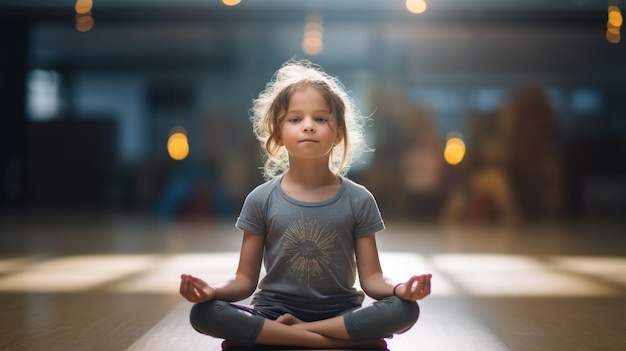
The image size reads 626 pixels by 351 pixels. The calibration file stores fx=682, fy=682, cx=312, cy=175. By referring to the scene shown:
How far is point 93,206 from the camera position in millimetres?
8484

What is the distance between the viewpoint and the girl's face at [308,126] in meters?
1.74

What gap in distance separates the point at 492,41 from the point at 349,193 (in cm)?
702

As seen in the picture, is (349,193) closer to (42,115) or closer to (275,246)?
(275,246)

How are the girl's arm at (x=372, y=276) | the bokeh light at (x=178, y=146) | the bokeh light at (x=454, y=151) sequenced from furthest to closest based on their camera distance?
the bokeh light at (x=178, y=146)
the bokeh light at (x=454, y=151)
the girl's arm at (x=372, y=276)

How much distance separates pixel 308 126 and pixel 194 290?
0.50 m

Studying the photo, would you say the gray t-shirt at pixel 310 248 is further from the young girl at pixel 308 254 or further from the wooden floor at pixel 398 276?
the wooden floor at pixel 398 276

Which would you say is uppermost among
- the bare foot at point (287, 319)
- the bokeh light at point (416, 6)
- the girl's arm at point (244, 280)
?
the bokeh light at point (416, 6)

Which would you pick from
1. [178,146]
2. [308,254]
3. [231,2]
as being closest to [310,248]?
[308,254]

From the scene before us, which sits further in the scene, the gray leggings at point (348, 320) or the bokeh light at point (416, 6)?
the bokeh light at point (416, 6)

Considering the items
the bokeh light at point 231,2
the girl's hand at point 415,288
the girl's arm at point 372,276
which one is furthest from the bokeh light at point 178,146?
the girl's hand at point 415,288

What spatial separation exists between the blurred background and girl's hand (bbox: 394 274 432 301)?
20.5 ft

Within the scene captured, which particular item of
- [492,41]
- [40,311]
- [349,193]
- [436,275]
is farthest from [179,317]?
[492,41]

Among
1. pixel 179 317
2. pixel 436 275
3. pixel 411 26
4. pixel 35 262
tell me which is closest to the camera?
pixel 179 317

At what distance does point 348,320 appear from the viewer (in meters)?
1.63
